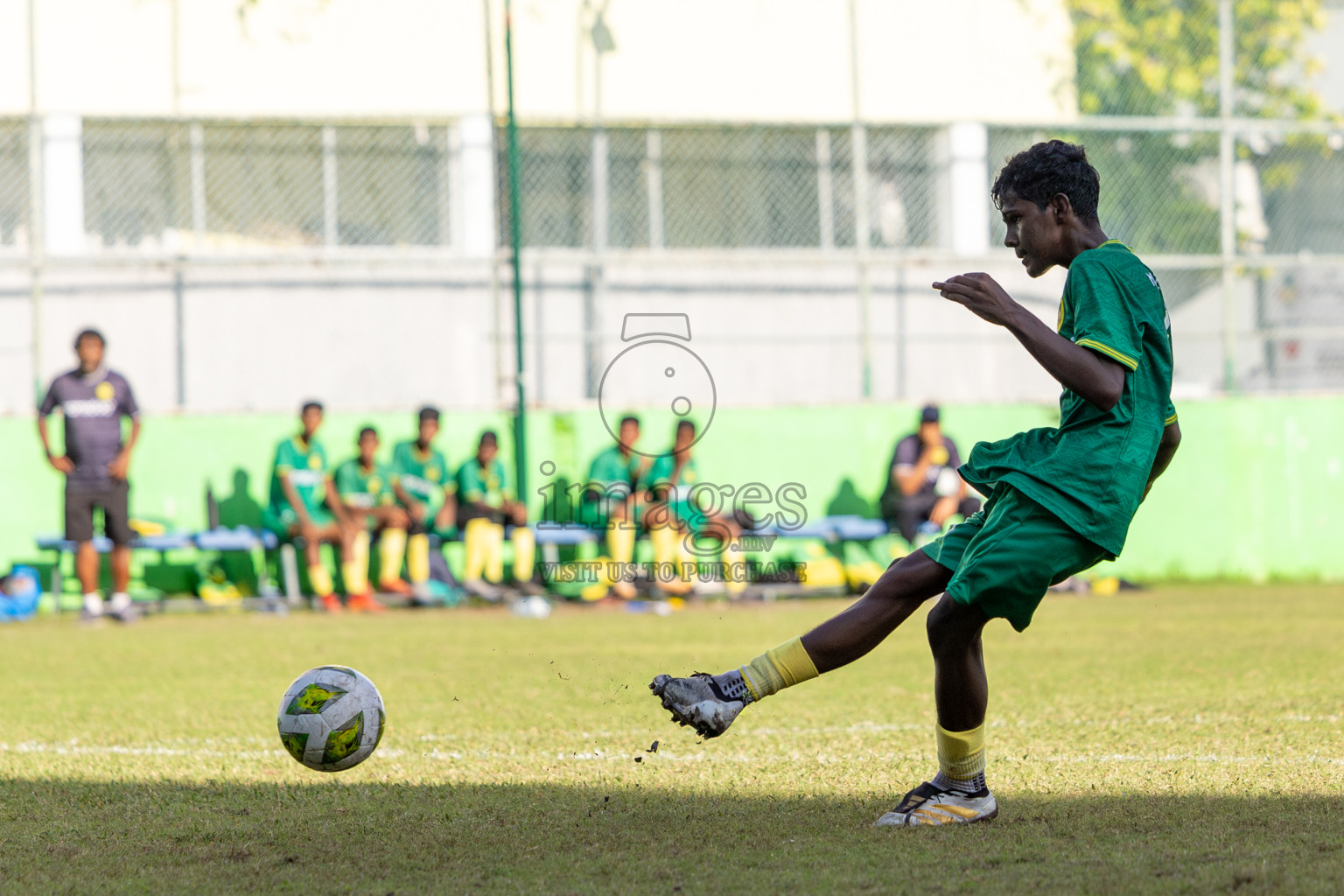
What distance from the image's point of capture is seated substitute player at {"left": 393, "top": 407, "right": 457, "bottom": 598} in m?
13.0

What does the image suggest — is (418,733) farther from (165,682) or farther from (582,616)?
(582,616)

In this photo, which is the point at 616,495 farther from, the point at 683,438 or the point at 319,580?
the point at 319,580

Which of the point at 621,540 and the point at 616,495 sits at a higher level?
the point at 616,495

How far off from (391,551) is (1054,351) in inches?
395

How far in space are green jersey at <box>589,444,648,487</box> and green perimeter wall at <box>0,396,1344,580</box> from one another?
0.70m

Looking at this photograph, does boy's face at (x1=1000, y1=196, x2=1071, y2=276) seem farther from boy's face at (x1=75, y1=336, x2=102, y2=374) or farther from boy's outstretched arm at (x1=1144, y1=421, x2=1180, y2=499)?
boy's face at (x1=75, y1=336, x2=102, y2=374)

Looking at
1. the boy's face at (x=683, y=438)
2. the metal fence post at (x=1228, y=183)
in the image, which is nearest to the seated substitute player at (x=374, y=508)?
the boy's face at (x=683, y=438)

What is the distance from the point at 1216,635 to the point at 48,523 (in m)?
10.1

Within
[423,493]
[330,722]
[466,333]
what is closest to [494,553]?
[423,493]

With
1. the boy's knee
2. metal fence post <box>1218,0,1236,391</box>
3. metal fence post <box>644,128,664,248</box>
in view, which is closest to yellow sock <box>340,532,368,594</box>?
metal fence post <box>644,128,664,248</box>

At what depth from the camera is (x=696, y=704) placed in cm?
385

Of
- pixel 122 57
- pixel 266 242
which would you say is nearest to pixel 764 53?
pixel 266 242

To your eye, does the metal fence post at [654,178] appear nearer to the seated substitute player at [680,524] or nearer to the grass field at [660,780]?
the seated substitute player at [680,524]

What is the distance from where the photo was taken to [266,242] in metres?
14.8
